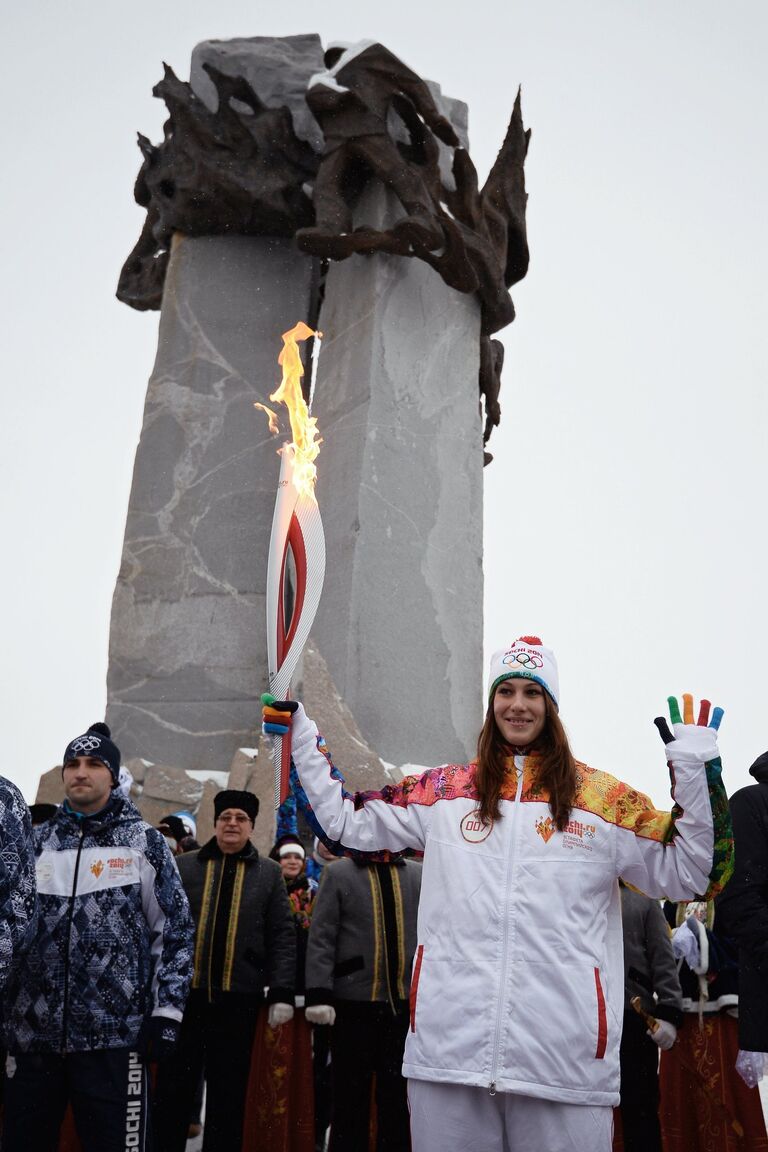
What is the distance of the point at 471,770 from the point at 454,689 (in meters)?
6.89

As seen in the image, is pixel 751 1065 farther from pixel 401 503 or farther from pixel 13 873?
pixel 401 503

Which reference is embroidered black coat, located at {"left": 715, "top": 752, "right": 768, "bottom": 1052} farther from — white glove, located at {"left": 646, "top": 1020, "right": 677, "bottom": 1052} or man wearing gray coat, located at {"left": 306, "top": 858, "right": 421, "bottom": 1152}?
man wearing gray coat, located at {"left": 306, "top": 858, "right": 421, "bottom": 1152}

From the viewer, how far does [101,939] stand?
3312 millimetres

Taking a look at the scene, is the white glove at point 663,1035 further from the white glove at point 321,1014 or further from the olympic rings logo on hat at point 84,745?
the olympic rings logo on hat at point 84,745

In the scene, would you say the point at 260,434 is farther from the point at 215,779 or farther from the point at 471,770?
the point at 471,770

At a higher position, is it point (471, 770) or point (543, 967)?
point (471, 770)

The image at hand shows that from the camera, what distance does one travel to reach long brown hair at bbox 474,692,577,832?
260 cm

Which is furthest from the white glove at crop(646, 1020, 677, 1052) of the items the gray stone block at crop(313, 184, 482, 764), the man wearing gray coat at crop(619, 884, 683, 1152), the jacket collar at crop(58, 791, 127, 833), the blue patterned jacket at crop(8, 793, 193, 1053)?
the gray stone block at crop(313, 184, 482, 764)

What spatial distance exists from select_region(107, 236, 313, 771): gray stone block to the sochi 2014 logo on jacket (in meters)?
7.24

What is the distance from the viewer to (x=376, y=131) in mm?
9859

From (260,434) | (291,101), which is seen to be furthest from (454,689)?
(291,101)

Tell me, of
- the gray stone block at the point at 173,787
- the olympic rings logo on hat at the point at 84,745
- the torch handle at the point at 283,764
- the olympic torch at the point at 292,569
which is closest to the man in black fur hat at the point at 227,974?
the olympic rings logo on hat at the point at 84,745

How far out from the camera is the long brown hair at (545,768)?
2604 millimetres

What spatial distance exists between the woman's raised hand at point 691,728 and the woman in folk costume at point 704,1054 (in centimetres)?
255
